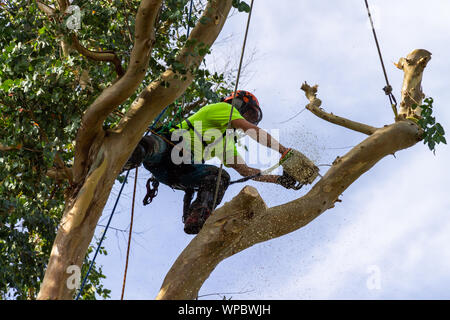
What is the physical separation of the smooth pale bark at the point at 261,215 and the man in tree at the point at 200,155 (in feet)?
2.06

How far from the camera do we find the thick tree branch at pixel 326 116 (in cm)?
423

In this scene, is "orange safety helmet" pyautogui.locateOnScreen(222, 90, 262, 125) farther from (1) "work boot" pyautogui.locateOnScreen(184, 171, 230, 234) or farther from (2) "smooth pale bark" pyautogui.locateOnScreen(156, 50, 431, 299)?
(2) "smooth pale bark" pyautogui.locateOnScreen(156, 50, 431, 299)

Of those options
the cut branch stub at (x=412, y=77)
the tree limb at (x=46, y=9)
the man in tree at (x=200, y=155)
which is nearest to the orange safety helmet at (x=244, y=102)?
the man in tree at (x=200, y=155)

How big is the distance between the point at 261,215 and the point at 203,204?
88 centimetres

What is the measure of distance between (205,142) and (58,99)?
136 cm

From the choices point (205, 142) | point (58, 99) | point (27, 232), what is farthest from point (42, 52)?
point (27, 232)

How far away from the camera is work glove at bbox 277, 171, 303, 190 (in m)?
4.44

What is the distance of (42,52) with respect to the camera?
16.8 feet

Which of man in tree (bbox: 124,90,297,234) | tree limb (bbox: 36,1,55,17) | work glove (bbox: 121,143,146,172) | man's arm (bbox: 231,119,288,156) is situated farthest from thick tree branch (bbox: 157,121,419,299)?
tree limb (bbox: 36,1,55,17)

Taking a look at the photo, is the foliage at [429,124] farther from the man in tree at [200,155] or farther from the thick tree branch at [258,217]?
the man in tree at [200,155]

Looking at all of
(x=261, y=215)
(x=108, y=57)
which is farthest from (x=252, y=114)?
(x=261, y=215)

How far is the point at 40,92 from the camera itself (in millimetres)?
5023

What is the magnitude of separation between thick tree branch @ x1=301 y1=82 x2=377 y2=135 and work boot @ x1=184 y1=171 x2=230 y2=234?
2.88 feet
